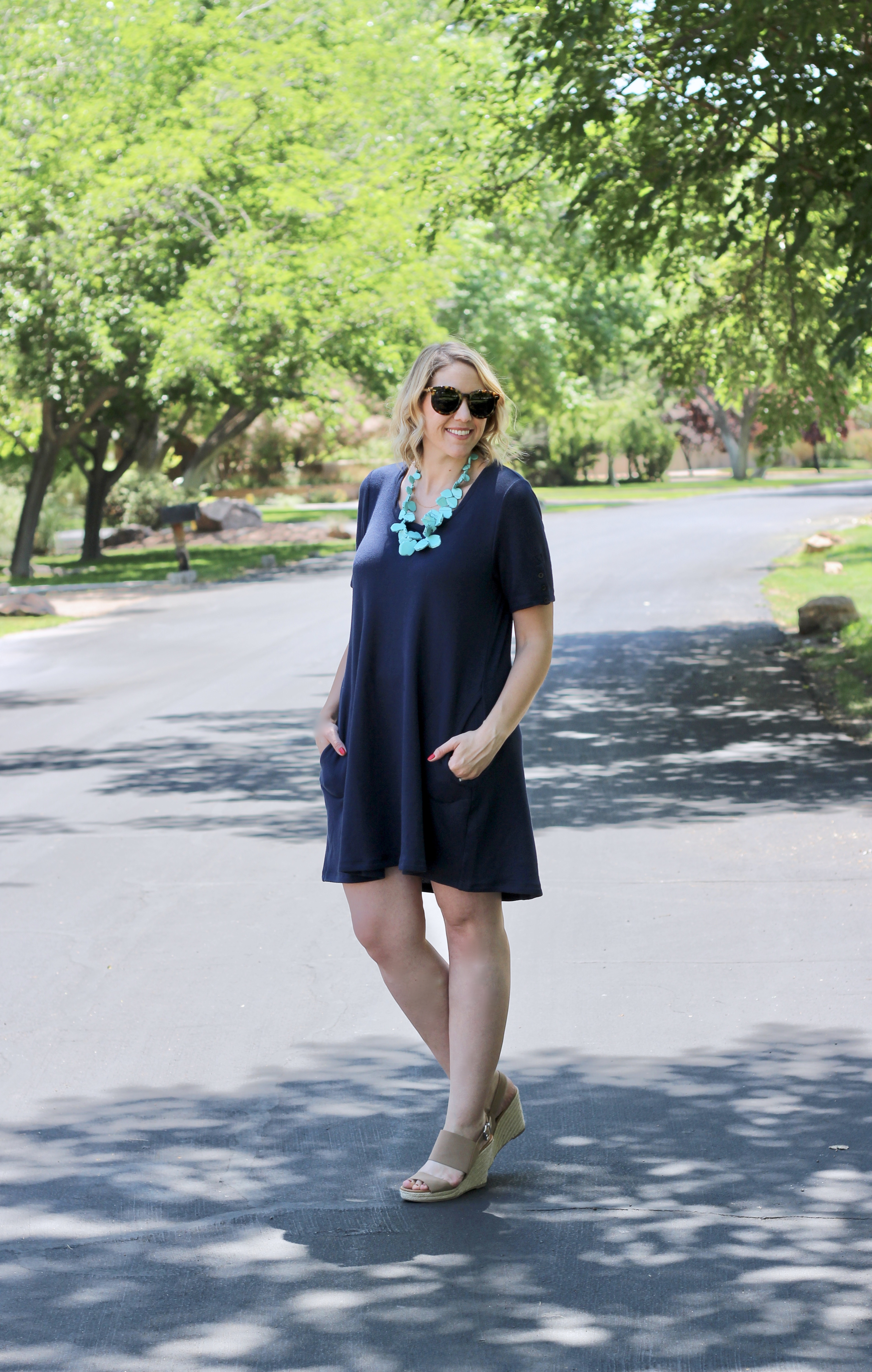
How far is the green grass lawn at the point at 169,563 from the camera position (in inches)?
1052

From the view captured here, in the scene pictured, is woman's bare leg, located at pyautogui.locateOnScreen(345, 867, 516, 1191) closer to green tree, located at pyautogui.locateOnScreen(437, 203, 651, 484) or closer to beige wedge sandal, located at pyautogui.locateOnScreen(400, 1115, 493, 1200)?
beige wedge sandal, located at pyautogui.locateOnScreen(400, 1115, 493, 1200)

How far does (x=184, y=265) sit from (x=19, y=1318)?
2459 centimetres

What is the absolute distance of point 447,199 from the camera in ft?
50.1

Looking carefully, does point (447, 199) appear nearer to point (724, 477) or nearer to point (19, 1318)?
point (19, 1318)

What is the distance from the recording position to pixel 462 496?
3680 mm

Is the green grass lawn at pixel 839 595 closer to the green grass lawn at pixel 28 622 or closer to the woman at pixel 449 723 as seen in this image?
the woman at pixel 449 723

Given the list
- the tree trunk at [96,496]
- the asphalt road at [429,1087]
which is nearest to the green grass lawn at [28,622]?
the asphalt road at [429,1087]

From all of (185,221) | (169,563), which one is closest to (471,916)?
(185,221)

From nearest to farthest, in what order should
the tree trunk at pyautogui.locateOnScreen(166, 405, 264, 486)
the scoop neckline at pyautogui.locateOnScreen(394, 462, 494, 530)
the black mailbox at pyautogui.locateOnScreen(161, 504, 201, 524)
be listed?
the scoop neckline at pyautogui.locateOnScreen(394, 462, 494, 530) < the black mailbox at pyautogui.locateOnScreen(161, 504, 201, 524) < the tree trunk at pyautogui.locateOnScreen(166, 405, 264, 486)

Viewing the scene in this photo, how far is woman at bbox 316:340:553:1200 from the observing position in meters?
3.59

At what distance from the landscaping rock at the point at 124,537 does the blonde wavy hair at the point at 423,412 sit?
34.4m

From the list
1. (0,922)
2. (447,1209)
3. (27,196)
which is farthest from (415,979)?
(27,196)

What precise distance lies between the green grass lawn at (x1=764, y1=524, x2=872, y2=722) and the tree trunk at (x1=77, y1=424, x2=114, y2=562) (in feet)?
47.4

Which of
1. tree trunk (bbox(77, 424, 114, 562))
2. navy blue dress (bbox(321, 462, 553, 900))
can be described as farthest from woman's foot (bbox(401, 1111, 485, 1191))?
tree trunk (bbox(77, 424, 114, 562))
